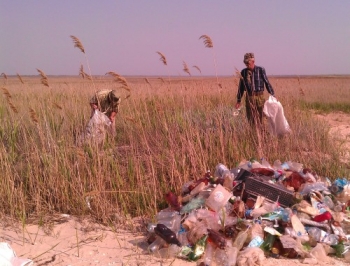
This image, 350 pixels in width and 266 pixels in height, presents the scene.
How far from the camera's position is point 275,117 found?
5238mm

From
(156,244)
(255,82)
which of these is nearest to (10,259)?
A: (156,244)

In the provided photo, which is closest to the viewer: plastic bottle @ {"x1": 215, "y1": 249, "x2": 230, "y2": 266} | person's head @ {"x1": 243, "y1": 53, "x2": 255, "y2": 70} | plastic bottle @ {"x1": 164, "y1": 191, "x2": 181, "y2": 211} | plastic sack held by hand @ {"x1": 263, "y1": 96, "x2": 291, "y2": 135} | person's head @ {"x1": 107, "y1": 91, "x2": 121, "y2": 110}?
plastic bottle @ {"x1": 215, "y1": 249, "x2": 230, "y2": 266}

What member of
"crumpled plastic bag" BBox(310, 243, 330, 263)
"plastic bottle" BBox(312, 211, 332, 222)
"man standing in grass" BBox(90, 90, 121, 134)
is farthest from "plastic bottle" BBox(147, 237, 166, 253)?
"man standing in grass" BBox(90, 90, 121, 134)

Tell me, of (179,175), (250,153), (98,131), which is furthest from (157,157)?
(250,153)

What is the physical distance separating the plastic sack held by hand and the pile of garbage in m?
1.72

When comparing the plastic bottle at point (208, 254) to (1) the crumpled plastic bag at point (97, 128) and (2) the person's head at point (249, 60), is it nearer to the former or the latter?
(1) the crumpled plastic bag at point (97, 128)

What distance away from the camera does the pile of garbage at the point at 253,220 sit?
263cm

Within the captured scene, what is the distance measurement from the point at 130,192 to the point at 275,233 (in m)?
1.47

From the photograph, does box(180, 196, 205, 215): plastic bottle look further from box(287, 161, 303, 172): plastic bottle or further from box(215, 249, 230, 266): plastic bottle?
box(287, 161, 303, 172): plastic bottle

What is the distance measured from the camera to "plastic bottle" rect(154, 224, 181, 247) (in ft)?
8.85

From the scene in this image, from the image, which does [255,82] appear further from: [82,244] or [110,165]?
[82,244]

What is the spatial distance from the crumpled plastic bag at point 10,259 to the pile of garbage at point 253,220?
965 mm

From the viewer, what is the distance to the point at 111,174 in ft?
11.7

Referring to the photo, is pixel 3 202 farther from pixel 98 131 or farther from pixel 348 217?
pixel 348 217
